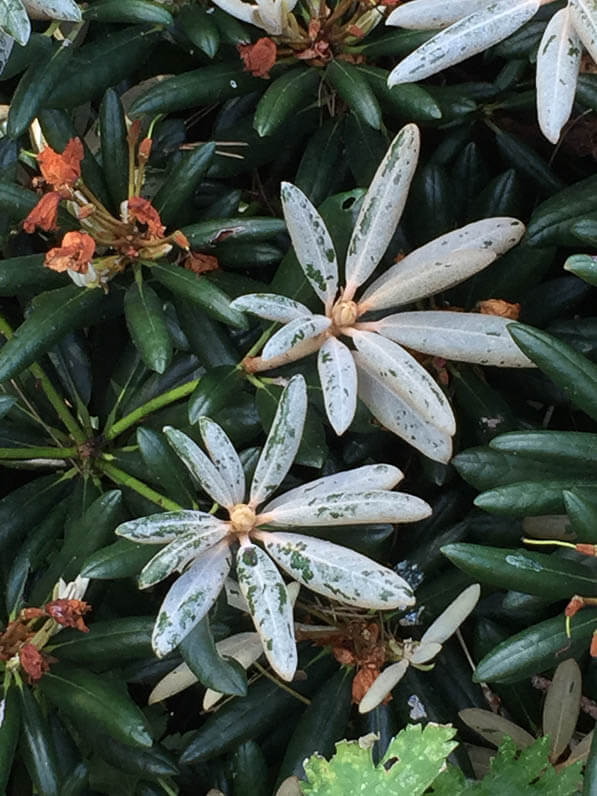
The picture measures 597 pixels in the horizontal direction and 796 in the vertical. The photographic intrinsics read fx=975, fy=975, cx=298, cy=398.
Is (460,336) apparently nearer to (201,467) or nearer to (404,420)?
(404,420)

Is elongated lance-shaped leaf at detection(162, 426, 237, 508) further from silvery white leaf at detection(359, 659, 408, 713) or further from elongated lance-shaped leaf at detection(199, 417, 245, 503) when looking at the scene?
silvery white leaf at detection(359, 659, 408, 713)

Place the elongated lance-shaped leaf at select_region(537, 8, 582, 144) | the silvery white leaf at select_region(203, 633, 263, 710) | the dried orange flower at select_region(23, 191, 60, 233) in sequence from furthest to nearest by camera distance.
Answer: the silvery white leaf at select_region(203, 633, 263, 710) < the dried orange flower at select_region(23, 191, 60, 233) < the elongated lance-shaped leaf at select_region(537, 8, 582, 144)

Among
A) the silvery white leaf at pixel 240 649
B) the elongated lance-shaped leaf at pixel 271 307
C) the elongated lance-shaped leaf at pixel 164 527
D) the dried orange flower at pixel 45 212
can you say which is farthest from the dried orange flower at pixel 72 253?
the silvery white leaf at pixel 240 649

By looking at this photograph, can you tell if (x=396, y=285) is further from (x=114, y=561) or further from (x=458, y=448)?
(x=114, y=561)

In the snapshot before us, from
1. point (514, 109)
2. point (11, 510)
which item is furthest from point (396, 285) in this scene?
point (11, 510)

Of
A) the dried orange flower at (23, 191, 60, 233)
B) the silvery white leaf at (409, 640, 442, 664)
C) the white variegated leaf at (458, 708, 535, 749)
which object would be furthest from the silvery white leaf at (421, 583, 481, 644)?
the dried orange flower at (23, 191, 60, 233)

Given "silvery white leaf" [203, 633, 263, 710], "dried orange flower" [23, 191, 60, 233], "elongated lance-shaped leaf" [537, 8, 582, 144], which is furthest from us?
"silvery white leaf" [203, 633, 263, 710]

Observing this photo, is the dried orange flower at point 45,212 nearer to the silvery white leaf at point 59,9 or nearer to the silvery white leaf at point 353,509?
the silvery white leaf at point 59,9
